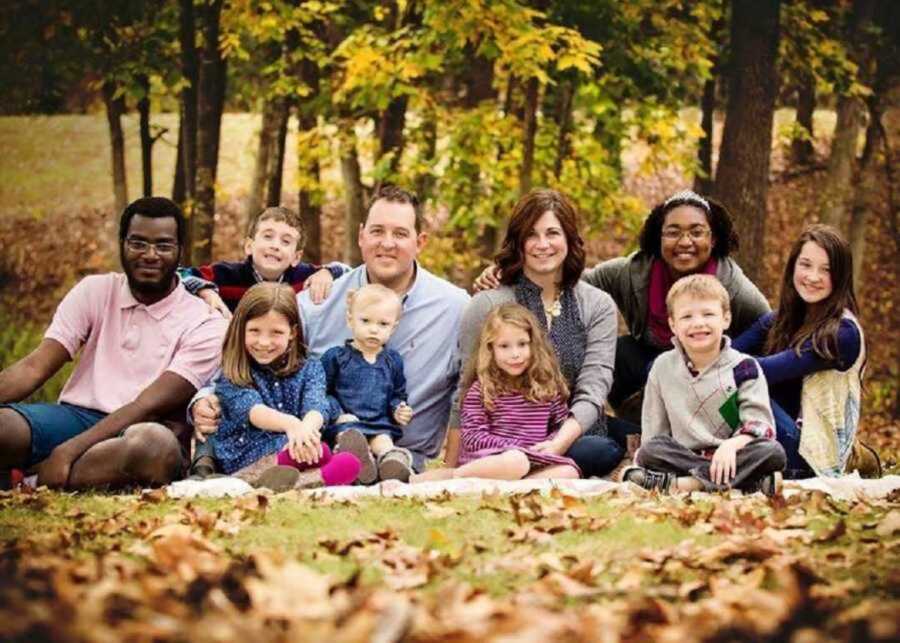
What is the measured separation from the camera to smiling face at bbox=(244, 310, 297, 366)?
6117mm

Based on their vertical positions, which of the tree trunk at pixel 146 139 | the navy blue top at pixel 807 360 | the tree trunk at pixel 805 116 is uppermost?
the tree trunk at pixel 805 116

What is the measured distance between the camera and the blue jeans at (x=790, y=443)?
657 centimetres

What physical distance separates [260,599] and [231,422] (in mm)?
3164

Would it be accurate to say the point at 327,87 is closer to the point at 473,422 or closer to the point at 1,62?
the point at 1,62

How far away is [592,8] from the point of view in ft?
40.6


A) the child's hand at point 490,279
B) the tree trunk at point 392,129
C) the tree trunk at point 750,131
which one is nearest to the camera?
the child's hand at point 490,279

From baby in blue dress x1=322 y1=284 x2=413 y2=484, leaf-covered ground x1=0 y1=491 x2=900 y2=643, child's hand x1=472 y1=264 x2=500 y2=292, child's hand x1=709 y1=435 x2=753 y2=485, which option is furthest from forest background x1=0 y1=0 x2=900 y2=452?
leaf-covered ground x1=0 y1=491 x2=900 y2=643

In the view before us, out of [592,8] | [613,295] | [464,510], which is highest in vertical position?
[592,8]

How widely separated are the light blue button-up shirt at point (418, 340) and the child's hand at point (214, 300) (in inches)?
15.6

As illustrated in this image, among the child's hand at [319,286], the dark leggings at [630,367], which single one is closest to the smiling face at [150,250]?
the child's hand at [319,286]

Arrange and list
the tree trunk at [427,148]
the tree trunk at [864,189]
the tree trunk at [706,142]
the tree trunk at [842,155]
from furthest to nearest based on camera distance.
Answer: the tree trunk at [864,189], the tree trunk at [842,155], the tree trunk at [706,142], the tree trunk at [427,148]

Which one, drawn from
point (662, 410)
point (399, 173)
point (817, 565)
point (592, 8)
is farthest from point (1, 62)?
point (817, 565)

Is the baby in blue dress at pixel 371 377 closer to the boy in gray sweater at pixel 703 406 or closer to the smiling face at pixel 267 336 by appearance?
the smiling face at pixel 267 336

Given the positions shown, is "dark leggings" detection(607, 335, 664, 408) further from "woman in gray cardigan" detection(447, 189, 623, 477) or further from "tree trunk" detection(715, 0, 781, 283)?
"tree trunk" detection(715, 0, 781, 283)
